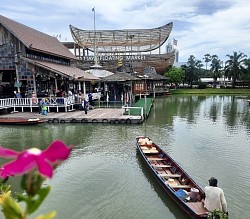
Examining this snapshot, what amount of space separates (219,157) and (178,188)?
16.4 ft

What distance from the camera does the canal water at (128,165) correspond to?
24.2 ft

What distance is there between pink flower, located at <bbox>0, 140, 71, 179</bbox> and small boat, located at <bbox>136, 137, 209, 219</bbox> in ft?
19.2

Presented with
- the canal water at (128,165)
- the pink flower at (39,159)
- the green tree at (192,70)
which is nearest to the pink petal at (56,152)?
the pink flower at (39,159)

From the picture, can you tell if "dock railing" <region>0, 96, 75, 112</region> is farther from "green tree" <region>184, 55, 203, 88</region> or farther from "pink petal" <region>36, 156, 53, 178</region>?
"green tree" <region>184, 55, 203, 88</region>

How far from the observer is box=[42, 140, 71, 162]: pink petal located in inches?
31.1

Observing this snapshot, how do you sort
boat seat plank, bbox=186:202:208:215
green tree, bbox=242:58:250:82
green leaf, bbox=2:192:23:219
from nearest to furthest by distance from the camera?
green leaf, bbox=2:192:23:219
boat seat plank, bbox=186:202:208:215
green tree, bbox=242:58:250:82

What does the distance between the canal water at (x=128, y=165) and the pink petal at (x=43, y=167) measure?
220 inches

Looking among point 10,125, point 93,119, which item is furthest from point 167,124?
point 10,125

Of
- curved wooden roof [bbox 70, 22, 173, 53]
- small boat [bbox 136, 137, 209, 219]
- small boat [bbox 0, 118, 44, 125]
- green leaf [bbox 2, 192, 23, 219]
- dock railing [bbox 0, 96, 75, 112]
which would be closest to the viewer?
green leaf [bbox 2, 192, 23, 219]

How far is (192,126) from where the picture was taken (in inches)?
748

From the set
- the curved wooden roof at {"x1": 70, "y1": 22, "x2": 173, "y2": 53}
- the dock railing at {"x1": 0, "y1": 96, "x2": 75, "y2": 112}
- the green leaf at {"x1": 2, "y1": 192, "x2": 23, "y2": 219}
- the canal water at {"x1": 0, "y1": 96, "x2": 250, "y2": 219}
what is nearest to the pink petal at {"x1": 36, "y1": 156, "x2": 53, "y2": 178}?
the green leaf at {"x1": 2, "y1": 192, "x2": 23, "y2": 219}

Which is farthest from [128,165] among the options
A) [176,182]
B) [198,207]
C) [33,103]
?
[33,103]

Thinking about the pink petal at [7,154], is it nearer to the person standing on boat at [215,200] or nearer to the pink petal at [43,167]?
the pink petal at [43,167]

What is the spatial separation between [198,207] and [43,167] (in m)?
6.25
